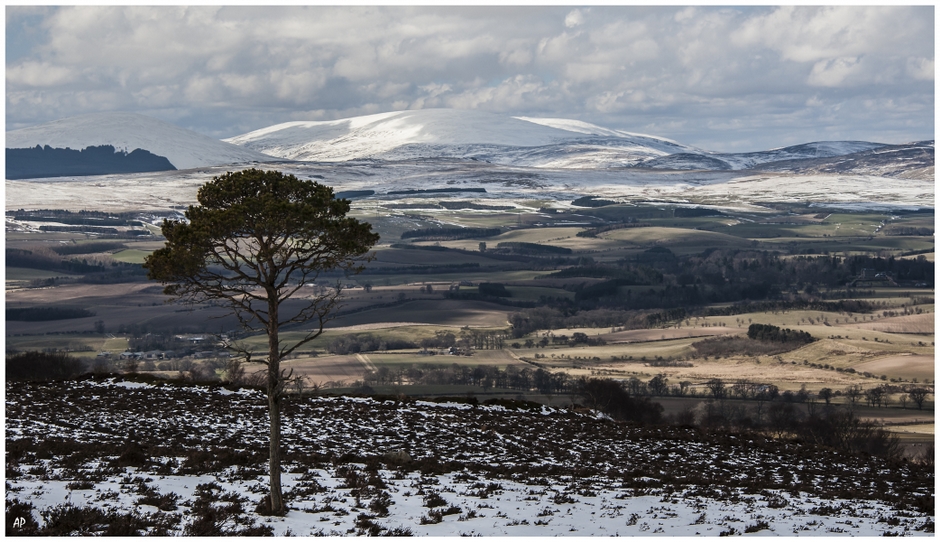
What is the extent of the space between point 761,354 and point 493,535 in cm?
14188

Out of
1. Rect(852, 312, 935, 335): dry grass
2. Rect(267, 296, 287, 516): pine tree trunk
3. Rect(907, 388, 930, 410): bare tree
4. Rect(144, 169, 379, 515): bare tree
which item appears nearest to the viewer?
Rect(267, 296, 287, 516): pine tree trunk

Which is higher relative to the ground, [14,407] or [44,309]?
[14,407]

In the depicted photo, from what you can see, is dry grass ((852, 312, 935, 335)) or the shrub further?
dry grass ((852, 312, 935, 335))

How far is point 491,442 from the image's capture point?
4656cm

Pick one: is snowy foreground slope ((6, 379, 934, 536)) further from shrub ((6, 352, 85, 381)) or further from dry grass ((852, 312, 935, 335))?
dry grass ((852, 312, 935, 335))

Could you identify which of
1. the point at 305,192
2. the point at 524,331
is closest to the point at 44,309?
the point at 524,331

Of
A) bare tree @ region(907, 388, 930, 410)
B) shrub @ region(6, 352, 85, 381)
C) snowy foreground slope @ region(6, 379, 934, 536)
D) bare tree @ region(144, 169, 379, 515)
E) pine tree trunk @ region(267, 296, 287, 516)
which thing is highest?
bare tree @ region(144, 169, 379, 515)

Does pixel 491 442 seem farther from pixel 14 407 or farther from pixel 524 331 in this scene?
pixel 524 331

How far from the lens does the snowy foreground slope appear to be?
23.2 metres

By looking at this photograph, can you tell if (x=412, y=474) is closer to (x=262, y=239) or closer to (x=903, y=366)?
(x=262, y=239)

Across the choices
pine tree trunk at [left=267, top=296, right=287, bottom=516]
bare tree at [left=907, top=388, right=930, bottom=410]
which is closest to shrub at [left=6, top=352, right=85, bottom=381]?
pine tree trunk at [left=267, top=296, right=287, bottom=516]

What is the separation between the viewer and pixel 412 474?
109 ft

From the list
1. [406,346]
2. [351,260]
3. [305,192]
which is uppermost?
[305,192]

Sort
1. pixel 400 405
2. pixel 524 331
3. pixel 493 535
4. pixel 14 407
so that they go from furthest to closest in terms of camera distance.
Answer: pixel 524 331, pixel 400 405, pixel 14 407, pixel 493 535
